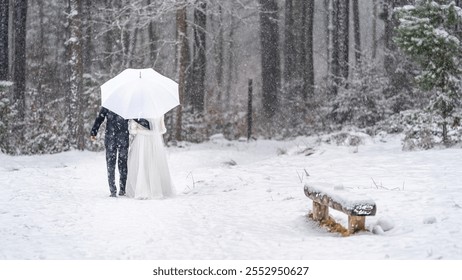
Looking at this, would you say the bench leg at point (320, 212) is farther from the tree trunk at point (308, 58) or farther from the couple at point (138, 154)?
the tree trunk at point (308, 58)

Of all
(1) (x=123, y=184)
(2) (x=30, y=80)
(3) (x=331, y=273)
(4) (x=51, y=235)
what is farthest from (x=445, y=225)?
(2) (x=30, y=80)

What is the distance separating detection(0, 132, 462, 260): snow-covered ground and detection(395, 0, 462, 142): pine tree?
1418 mm

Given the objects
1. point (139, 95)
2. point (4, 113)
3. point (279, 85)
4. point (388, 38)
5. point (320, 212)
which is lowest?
point (320, 212)

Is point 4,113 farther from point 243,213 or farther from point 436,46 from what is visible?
point 436,46

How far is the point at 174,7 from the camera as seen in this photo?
17.7m

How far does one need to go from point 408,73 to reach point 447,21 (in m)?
7.84

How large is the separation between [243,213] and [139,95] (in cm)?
275

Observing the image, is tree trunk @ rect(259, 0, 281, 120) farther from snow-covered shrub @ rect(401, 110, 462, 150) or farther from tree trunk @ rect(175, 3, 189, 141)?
snow-covered shrub @ rect(401, 110, 462, 150)

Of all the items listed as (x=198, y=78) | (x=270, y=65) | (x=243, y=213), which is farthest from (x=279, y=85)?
(x=243, y=213)

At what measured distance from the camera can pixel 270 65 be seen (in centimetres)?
2719

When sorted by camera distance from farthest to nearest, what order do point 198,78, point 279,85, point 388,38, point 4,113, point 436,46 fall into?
point 279,85 → point 388,38 → point 198,78 → point 4,113 → point 436,46

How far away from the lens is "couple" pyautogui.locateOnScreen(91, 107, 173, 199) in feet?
30.5

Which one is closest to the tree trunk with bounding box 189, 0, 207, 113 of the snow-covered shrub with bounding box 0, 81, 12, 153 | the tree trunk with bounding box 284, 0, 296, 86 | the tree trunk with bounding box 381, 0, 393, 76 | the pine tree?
the tree trunk with bounding box 284, 0, 296, 86

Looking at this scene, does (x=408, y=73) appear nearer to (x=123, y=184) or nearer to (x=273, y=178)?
(x=273, y=178)
